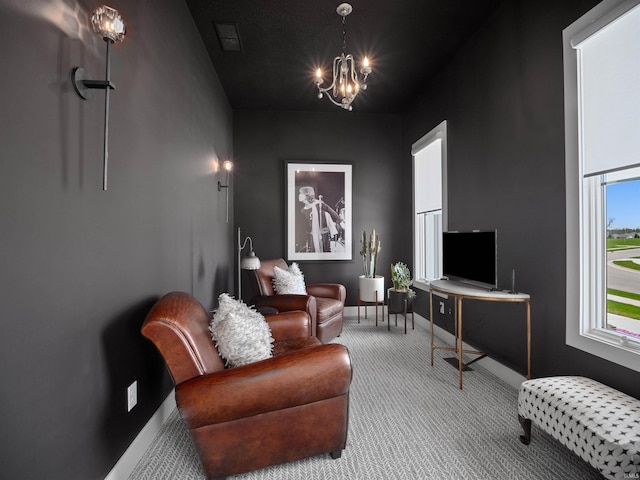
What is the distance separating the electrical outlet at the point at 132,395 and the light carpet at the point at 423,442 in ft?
1.07

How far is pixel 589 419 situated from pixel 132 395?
224cm

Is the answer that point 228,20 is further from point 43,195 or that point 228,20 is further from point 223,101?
point 43,195

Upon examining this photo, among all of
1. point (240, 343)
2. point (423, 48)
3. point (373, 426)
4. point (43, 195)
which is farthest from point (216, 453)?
point (423, 48)

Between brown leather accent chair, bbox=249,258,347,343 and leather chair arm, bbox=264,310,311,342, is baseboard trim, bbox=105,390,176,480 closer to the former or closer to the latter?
leather chair arm, bbox=264,310,311,342

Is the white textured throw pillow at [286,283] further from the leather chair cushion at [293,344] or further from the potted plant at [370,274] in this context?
the leather chair cushion at [293,344]

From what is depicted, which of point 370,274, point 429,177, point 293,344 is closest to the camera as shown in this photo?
point 293,344

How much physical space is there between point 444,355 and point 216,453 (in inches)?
102

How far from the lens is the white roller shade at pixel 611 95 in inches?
71.3

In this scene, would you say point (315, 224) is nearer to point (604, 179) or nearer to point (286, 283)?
point (286, 283)

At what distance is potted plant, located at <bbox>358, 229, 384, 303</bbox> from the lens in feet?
14.8

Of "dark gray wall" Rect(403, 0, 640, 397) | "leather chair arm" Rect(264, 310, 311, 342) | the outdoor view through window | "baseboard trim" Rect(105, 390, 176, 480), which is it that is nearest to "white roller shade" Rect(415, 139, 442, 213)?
"dark gray wall" Rect(403, 0, 640, 397)

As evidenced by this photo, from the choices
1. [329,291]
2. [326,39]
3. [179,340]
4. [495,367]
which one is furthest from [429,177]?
[179,340]

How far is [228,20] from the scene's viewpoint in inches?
116

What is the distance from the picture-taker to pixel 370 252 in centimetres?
487
